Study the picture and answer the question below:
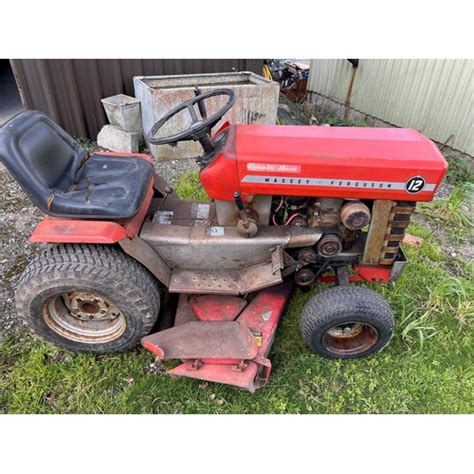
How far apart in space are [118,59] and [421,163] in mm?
3818

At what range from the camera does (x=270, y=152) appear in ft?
6.93

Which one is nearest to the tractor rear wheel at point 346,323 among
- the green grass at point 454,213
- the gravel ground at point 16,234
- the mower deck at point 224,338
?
the mower deck at point 224,338

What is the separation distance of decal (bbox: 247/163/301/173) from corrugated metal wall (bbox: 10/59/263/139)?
330 centimetres

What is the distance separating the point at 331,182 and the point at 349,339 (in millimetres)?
973

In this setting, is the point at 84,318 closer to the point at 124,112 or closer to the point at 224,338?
the point at 224,338

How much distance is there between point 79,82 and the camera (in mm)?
4566

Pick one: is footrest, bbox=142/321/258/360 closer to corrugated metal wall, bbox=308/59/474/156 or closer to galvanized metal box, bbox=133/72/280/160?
galvanized metal box, bbox=133/72/280/160

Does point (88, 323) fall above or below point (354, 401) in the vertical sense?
above

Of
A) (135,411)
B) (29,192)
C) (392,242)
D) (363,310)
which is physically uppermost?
(29,192)

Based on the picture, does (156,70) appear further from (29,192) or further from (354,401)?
(354,401)

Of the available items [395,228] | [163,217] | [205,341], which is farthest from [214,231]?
[395,228]

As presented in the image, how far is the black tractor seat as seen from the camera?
83.5 inches

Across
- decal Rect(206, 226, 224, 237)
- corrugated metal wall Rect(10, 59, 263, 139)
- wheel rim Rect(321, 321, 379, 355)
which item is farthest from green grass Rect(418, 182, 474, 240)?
corrugated metal wall Rect(10, 59, 263, 139)

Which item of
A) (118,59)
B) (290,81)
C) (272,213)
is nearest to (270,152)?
(272,213)
